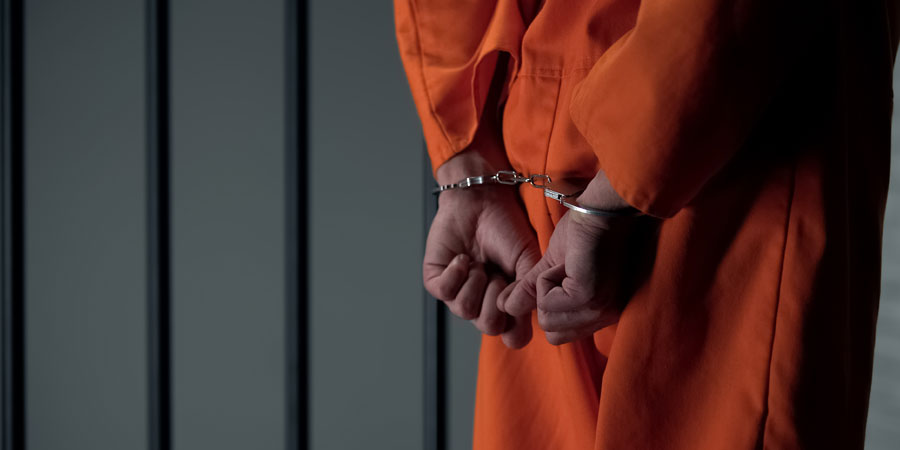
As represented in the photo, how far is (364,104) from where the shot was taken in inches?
46.4

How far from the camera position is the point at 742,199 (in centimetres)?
40

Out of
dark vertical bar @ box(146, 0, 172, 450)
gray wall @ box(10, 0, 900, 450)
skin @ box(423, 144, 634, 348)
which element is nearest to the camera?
skin @ box(423, 144, 634, 348)

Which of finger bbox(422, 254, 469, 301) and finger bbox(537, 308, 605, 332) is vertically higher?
finger bbox(422, 254, 469, 301)

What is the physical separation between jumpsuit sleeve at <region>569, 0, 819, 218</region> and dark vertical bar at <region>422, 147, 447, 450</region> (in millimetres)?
468

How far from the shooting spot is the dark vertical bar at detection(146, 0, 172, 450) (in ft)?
2.61

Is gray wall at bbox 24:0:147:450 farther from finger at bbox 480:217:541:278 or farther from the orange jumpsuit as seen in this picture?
the orange jumpsuit

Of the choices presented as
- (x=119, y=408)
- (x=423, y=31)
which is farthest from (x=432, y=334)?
(x=119, y=408)

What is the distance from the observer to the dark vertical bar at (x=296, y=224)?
801 mm

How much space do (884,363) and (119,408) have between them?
5.90 ft

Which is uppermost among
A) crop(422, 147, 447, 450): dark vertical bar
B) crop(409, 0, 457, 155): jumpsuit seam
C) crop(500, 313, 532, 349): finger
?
crop(409, 0, 457, 155): jumpsuit seam

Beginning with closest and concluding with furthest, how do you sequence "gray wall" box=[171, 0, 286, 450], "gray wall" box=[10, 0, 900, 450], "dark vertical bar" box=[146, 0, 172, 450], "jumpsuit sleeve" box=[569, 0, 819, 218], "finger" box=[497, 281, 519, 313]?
1. "jumpsuit sleeve" box=[569, 0, 819, 218]
2. "finger" box=[497, 281, 519, 313]
3. "dark vertical bar" box=[146, 0, 172, 450]
4. "gray wall" box=[10, 0, 900, 450]
5. "gray wall" box=[171, 0, 286, 450]

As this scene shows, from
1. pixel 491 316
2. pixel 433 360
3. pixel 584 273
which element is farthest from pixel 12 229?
pixel 584 273

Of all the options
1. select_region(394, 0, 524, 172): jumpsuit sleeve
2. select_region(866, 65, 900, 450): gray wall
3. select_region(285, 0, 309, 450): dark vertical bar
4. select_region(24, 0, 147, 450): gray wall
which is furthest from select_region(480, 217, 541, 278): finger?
select_region(24, 0, 147, 450): gray wall

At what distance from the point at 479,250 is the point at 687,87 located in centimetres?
32
